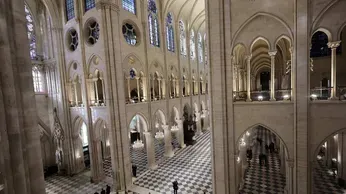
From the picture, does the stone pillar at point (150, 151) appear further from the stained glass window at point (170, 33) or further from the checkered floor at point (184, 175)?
the stained glass window at point (170, 33)

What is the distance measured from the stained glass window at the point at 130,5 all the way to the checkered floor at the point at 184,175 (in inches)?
524

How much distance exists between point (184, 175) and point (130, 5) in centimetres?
1425

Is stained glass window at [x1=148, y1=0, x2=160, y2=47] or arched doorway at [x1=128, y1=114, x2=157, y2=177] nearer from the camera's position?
arched doorway at [x1=128, y1=114, x2=157, y2=177]

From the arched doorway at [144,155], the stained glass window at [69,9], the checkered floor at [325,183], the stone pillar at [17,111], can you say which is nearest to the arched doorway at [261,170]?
the checkered floor at [325,183]

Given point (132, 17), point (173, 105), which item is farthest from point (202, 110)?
point (132, 17)

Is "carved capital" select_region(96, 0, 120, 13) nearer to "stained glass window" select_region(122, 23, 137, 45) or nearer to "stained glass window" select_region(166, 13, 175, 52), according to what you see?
"stained glass window" select_region(122, 23, 137, 45)

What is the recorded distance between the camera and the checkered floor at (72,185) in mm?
12026

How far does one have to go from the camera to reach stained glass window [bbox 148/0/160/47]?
15.5 metres

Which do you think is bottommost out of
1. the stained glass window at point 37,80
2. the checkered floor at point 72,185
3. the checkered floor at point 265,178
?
the checkered floor at point 72,185

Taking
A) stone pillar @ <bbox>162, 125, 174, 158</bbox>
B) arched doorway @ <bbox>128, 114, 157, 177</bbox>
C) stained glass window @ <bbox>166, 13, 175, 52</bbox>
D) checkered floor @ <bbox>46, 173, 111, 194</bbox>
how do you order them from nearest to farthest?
1. checkered floor @ <bbox>46, 173, 111, 194</bbox>
2. arched doorway @ <bbox>128, 114, 157, 177</bbox>
3. stone pillar @ <bbox>162, 125, 174, 158</bbox>
4. stained glass window @ <bbox>166, 13, 175, 52</bbox>

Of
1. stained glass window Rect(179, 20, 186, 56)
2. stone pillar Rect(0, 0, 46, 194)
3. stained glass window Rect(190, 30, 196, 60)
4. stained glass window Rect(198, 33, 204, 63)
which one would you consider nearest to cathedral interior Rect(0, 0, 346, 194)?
stone pillar Rect(0, 0, 46, 194)

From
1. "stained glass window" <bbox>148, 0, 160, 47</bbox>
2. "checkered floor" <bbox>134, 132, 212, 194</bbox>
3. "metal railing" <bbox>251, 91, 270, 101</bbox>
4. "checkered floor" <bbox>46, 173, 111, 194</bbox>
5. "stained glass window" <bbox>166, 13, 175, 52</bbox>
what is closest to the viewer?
"metal railing" <bbox>251, 91, 270, 101</bbox>

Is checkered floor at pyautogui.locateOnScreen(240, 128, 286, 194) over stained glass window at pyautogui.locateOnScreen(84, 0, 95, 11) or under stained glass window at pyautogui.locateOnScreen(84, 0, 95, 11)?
under

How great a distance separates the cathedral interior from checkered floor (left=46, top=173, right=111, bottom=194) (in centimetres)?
9
